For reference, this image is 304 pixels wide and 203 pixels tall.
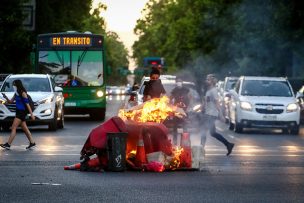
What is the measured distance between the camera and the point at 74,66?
40.0 m

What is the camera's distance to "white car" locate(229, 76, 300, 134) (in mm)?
32031

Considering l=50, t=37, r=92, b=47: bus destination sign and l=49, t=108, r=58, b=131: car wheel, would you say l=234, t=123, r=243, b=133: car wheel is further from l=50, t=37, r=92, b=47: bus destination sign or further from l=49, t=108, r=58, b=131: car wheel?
l=50, t=37, r=92, b=47: bus destination sign

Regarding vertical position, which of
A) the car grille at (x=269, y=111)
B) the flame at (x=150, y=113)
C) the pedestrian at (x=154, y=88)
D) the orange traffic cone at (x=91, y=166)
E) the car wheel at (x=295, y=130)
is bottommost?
the car wheel at (x=295, y=130)

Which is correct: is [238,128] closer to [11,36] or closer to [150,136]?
[150,136]

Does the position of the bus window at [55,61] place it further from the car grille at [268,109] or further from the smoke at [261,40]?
the smoke at [261,40]

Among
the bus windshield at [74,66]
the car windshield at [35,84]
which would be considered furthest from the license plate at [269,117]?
the bus windshield at [74,66]

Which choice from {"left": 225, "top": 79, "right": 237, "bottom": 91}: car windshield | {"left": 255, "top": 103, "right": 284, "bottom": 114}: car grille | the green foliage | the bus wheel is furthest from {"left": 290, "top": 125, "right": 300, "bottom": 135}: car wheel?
the green foliage

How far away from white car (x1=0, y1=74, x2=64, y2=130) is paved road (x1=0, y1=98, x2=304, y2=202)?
23.7 feet

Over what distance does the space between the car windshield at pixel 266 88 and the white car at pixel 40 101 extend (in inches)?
232

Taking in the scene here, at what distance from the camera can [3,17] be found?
5134 cm

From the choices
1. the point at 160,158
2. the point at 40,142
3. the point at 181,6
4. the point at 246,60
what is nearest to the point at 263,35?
the point at 246,60

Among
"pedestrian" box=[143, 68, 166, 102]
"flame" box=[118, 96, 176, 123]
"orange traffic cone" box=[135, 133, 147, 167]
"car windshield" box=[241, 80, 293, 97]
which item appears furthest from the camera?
"car windshield" box=[241, 80, 293, 97]

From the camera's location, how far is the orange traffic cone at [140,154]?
17.3 meters

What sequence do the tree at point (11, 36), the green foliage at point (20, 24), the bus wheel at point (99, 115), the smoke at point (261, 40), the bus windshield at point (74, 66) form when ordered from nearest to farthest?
1. the bus windshield at point (74, 66)
2. the bus wheel at point (99, 115)
3. the tree at point (11, 36)
4. the green foliage at point (20, 24)
5. the smoke at point (261, 40)
